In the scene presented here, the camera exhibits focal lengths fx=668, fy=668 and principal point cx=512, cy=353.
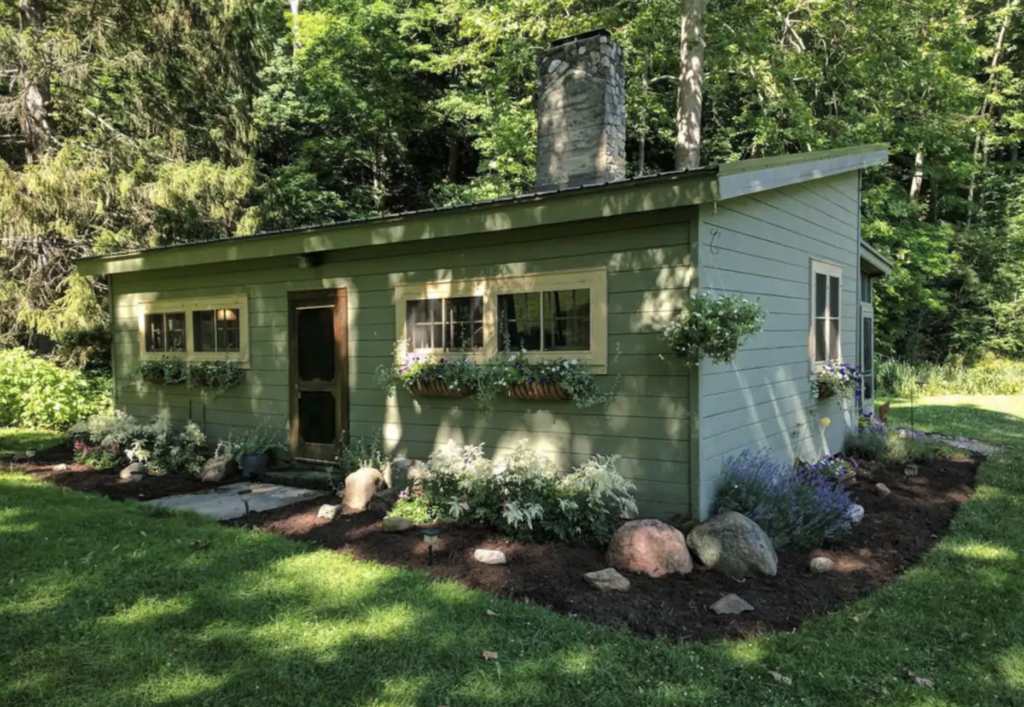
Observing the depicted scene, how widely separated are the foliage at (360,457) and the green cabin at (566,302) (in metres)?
0.11

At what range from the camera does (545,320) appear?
5.39m

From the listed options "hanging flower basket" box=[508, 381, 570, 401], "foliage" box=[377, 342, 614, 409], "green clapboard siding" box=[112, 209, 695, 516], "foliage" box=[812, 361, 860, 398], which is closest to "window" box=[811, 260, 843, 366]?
"foliage" box=[812, 361, 860, 398]

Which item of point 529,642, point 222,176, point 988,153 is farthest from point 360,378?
point 988,153

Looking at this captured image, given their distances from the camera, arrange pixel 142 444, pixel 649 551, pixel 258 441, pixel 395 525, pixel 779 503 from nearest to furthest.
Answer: pixel 649 551
pixel 779 503
pixel 395 525
pixel 258 441
pixel 142 444

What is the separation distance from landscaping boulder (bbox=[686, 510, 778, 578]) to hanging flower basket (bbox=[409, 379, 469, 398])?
7.36ft

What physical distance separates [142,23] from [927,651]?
1421 cm

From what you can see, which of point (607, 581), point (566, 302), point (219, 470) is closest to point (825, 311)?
point (566, 302)

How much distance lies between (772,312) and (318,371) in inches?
178

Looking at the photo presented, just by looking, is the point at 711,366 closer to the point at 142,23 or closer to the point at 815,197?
the point at 815,197

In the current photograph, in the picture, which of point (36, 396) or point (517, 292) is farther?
point (36, 396)

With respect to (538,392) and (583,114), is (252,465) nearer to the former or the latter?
(538,392)

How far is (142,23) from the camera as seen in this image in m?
11.9

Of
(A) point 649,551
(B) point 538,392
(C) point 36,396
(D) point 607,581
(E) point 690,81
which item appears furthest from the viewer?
(E) point 690,81

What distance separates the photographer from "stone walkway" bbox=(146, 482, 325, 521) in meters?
5.78
